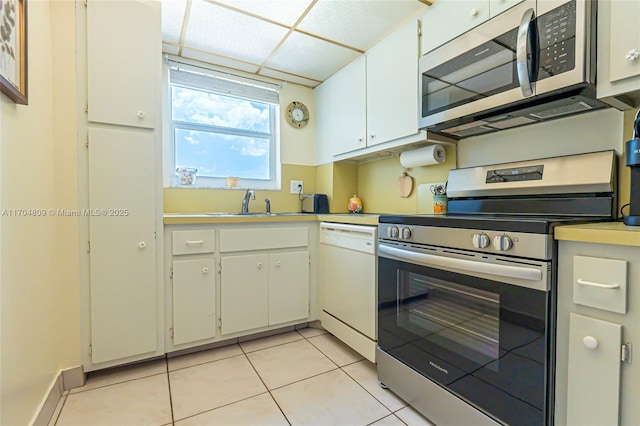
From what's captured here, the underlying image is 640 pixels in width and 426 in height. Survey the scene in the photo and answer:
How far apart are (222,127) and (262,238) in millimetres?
1169

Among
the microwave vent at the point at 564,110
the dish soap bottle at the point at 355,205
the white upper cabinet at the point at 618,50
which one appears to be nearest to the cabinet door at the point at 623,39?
the white upper cabinet at the point at 618,50

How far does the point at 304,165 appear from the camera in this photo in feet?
9.62

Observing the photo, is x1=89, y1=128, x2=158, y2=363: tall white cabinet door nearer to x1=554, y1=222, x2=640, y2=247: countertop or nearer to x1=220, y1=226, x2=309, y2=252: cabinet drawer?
x1=220, y1=226, x2=309, y2=252: cabinet drawer

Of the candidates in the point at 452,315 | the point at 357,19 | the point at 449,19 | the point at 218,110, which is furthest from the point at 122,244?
the point at 449,19

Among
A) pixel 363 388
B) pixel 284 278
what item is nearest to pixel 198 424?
pixel 363 388

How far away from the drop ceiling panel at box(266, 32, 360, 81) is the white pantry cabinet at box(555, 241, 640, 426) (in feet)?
6.40

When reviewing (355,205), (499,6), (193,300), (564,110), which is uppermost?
(499,6)

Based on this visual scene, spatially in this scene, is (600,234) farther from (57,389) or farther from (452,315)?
(57,389)

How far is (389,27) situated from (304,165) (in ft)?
4.45

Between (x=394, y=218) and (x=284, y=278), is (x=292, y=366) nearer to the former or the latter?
(x=284, y=278)

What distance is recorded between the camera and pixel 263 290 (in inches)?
83.4

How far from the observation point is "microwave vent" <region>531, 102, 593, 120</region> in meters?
1.33

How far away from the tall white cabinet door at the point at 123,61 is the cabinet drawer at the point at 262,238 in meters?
0.81

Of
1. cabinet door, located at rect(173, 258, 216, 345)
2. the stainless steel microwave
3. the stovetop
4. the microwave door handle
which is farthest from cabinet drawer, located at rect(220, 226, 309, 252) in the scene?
the microwave door handle
